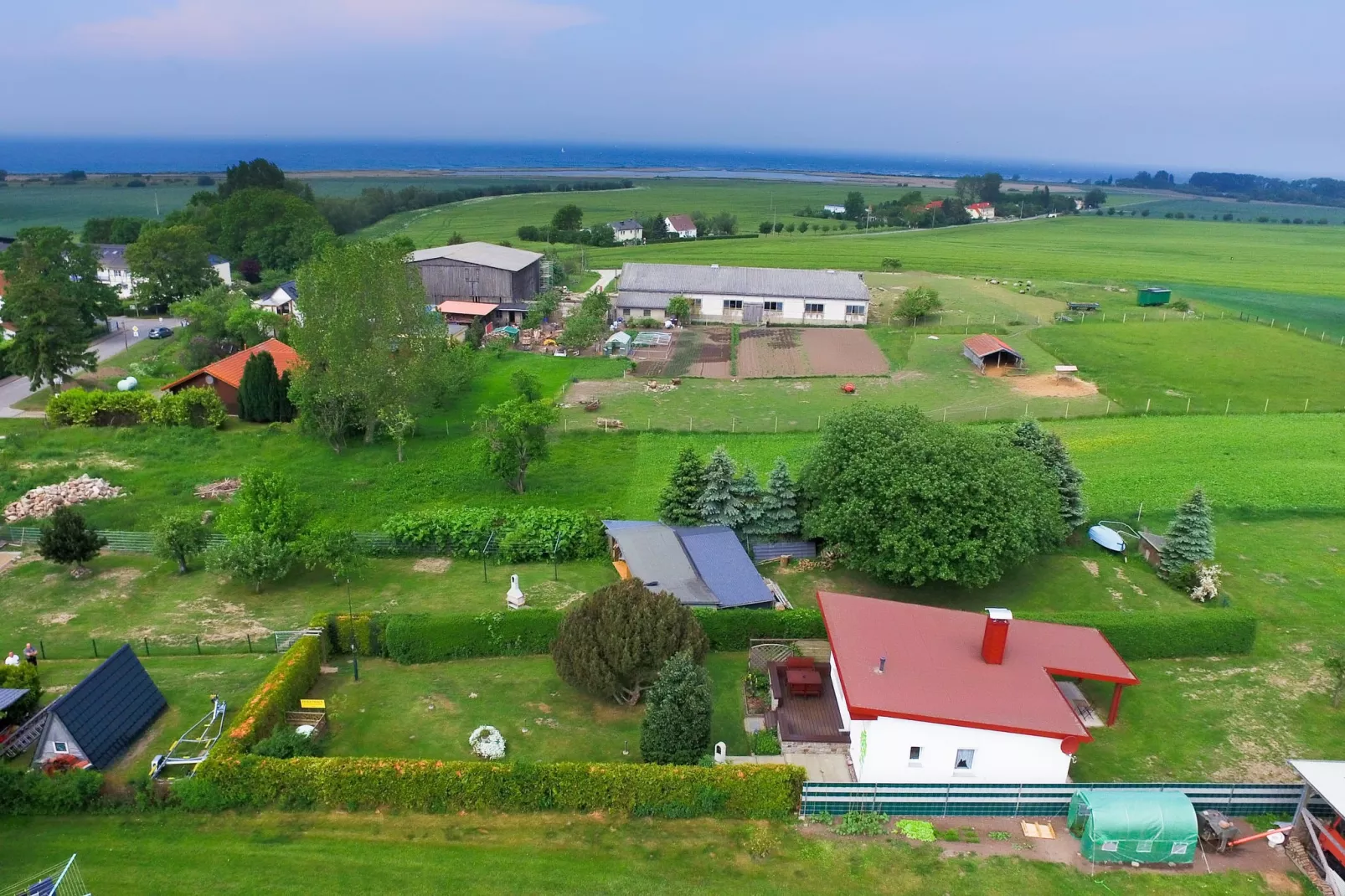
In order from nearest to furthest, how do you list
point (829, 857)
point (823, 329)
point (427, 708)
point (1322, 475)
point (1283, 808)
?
point (829, 857), point (1283, 808), point (427, 708), point (1322, 475), point (823, 329)

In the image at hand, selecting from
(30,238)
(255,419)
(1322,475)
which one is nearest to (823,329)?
(1322,475)

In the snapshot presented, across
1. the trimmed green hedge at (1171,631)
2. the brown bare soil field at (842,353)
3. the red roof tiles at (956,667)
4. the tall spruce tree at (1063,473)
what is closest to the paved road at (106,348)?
the brown bare soil field at (842,353)

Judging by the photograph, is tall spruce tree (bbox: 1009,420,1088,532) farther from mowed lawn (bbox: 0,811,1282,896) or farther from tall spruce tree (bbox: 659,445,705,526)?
mowed lawn (bbox: 0,811,1282,896)

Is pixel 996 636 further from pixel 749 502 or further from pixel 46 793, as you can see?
pixel 46 793

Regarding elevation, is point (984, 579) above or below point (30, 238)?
below

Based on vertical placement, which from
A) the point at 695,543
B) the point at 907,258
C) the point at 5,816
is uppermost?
the point at 907,258

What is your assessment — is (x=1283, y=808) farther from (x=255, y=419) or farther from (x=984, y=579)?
(x=255, y=419)

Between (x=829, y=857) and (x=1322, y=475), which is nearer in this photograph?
(x=829, y=857)

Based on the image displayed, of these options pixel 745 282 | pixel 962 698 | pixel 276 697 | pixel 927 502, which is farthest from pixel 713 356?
pixel 276 697
